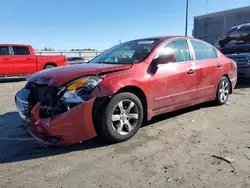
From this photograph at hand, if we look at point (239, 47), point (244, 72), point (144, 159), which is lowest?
point (144, 159)

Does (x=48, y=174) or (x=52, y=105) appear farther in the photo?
(x=52, y=105)

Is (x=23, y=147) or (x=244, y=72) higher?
(x=244, y=72)

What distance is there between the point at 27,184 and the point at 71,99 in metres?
1.12

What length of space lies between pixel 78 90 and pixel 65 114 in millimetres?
363

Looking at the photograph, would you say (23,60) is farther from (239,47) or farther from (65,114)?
(65,114)

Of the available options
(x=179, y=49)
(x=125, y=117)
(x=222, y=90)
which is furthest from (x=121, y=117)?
(x=222, y=90)

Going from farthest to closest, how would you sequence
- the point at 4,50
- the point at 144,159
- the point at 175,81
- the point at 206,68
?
the point at 4,50
the point at 206,68
the point at 175,81
the point at 144,159

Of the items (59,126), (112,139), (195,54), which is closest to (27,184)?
(59,126)

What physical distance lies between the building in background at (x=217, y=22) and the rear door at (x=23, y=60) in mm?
23399

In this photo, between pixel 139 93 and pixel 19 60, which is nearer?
pixel 139 93

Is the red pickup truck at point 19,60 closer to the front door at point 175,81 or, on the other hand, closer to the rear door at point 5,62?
the rear door at point 5,62

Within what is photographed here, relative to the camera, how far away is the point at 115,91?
11.8 feet

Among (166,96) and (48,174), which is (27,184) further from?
(166,96)

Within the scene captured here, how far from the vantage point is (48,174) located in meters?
Result: 2.92
